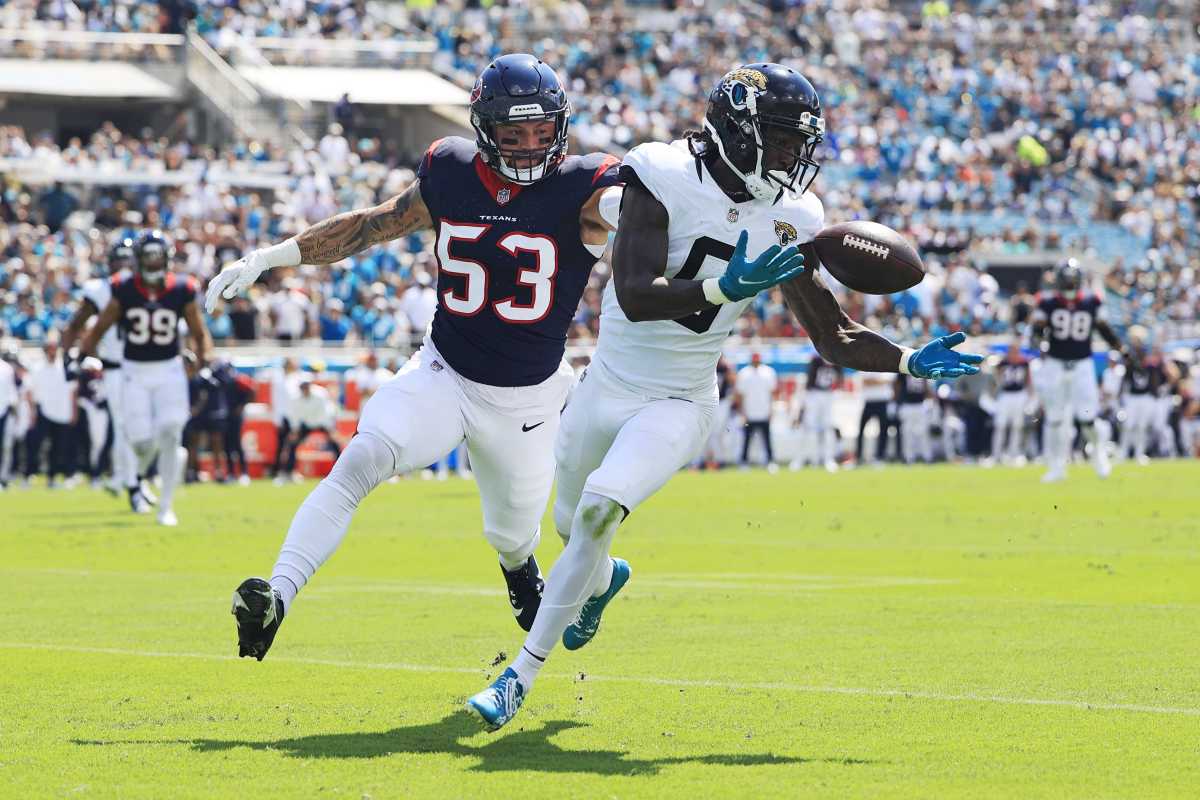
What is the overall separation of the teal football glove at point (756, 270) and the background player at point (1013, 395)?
66.1ft

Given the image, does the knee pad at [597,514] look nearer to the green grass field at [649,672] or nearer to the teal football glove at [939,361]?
the green grass field at [649,672]

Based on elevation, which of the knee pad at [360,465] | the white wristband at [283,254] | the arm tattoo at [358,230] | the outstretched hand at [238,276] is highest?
the arm tattoo at [358,230]

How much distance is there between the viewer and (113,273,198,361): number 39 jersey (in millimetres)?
Answer: 14242

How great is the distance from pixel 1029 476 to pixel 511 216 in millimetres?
15791

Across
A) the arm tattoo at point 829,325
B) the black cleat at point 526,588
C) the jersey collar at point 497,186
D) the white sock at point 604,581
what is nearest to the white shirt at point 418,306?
the black cleat at point 526,588

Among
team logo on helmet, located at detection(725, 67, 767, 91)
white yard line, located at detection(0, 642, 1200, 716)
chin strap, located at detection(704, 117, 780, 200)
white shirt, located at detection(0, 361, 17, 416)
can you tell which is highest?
team logo on helmet, located at detection(725, 67, 767, 91)

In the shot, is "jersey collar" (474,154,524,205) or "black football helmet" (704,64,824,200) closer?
"black football helmet" (704,64,824,200)

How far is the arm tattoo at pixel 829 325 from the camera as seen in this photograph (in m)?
6.21

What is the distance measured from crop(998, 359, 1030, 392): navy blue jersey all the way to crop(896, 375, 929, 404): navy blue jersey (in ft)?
3.54

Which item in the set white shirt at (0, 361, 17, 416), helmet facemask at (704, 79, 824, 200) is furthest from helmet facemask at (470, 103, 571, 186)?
white shirt at (0, 361, 17, 416)

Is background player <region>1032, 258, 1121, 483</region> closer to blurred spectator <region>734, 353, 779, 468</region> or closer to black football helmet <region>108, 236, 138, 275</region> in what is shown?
blurred spectator <region>734, 353, 779, 468</region>

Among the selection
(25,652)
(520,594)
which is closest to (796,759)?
(520,594)

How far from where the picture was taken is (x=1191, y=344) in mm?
30375

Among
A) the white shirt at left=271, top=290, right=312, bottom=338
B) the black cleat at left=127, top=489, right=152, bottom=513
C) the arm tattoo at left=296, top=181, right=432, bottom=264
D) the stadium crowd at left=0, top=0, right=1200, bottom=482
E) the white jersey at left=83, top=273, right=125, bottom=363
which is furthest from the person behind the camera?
the stadium crowd at left=0, top=0, right=1200, bottom=482
